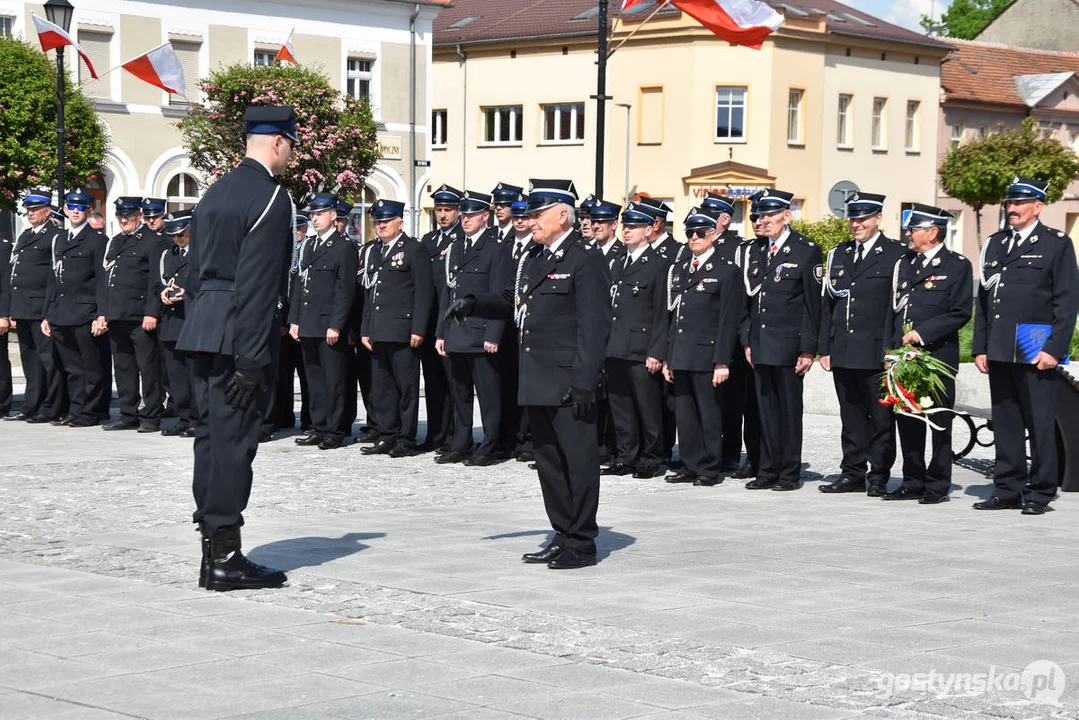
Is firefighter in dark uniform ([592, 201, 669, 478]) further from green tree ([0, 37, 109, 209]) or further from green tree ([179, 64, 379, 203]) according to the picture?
green tree ([179, 64, 379, 203])

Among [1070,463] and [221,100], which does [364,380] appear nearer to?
[1070,463]

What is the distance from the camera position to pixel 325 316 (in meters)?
15.3

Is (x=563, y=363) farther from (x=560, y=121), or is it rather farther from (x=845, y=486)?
(x=560, y=121)

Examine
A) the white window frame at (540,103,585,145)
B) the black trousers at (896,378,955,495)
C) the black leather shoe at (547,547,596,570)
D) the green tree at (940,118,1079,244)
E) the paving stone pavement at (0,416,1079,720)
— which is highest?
the white window frame at (540,103,585,145)

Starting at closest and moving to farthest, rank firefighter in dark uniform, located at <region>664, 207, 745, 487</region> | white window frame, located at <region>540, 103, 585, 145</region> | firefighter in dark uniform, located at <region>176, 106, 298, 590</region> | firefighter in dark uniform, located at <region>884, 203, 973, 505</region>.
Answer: firefighter in dark uniform, located at <region>176, 106, 298, 590</region> → firefighter in dark uniform, located at <region>884, 203, 973, 505</region> → firefighter in dark uniform, located at <region>664, 207, 745, 487</region> → white window frame, located at <region>540, 103, 585, 145</region>

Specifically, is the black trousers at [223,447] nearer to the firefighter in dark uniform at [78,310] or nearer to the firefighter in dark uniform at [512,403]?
the firefighter in dark uniform at [512,403]

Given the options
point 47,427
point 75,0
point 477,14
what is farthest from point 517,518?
point 477,14

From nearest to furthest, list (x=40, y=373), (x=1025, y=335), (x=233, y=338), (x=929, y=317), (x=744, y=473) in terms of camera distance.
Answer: (x=233, y=338), (x=1025, y=335), (x=929, y=317), (x=744, y=473), (x=40, y=373)

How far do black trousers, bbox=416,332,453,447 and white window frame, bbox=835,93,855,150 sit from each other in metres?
47.3

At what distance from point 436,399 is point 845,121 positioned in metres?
48.3

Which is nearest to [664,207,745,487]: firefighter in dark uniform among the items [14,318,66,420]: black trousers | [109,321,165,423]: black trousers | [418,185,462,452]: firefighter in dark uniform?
[418,185,462,452]: firefighter in dark uniform

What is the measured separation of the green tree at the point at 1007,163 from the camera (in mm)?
57391

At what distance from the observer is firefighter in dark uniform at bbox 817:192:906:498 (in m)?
12.2

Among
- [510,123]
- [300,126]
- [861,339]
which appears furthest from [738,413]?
[510,123]
